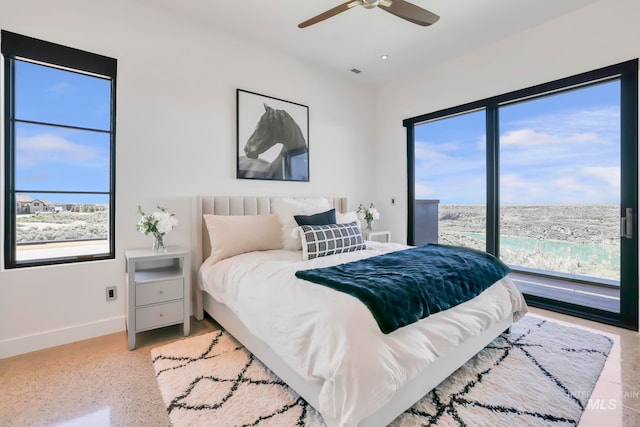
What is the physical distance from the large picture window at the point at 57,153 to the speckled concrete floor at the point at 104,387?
0.73 metres

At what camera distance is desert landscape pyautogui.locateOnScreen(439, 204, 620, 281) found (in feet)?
9.07

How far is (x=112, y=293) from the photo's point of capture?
2.51 m

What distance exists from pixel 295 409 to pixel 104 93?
2.88 metres

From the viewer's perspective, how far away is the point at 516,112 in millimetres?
3268

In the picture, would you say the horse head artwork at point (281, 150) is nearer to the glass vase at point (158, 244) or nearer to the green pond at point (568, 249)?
the glass vase at point (158, 244)

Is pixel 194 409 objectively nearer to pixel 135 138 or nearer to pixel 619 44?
pixel 135 138

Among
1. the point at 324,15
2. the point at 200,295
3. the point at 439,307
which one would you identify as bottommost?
the point at 200,295

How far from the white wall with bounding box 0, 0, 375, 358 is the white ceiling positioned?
20 centimetres

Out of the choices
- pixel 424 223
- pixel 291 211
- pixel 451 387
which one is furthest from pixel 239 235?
pixel 424 223

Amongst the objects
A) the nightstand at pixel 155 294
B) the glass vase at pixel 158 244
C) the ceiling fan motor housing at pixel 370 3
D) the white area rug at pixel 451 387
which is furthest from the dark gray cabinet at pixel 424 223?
the glass vase at pixel 158 244

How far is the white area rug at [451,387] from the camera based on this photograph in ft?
4.90

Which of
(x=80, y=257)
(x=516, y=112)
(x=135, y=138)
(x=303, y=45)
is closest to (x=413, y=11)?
(x=303, y=45)

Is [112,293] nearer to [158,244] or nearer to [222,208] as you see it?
[158,244]

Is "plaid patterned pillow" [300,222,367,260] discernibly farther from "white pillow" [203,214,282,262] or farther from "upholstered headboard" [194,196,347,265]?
"upholstered headboard" [194,196,347,265]
